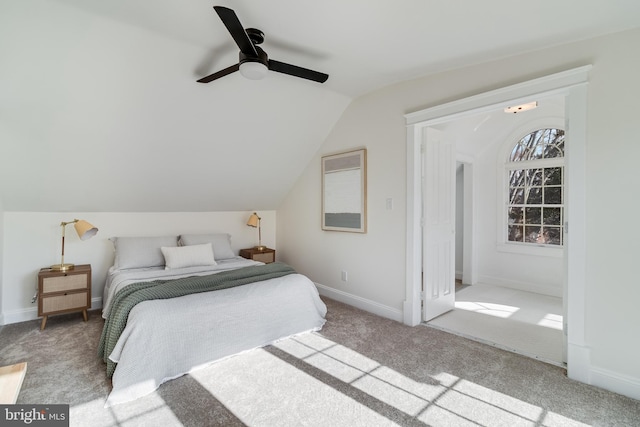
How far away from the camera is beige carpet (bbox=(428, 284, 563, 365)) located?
2.78 metres

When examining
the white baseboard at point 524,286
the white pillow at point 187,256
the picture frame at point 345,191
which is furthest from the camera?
the white baseboard at point 524,286

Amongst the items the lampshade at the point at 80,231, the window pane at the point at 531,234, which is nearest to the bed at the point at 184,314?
the lampshade at the point at 80,231

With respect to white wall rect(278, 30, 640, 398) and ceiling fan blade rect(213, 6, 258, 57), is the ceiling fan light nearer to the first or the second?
ceiling fan blade rect(213, 6, 258, 57)

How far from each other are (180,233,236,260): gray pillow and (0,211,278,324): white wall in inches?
16.3

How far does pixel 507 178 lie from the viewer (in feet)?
15.8

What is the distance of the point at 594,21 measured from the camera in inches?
79.4

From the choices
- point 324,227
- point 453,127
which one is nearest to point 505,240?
point 453,127

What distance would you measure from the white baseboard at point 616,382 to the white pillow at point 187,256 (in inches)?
143

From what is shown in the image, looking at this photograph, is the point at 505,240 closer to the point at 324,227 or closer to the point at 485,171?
the point at 485,171

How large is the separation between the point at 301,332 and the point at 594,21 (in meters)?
3.29

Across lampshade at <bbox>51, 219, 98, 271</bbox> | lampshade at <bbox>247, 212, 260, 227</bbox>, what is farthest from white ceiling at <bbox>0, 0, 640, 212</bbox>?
lampshade at <bbox>247, 212, 260, 227</bbox>

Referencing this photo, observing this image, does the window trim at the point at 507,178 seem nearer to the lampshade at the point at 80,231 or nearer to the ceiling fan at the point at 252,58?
the ceiling fan at the point at 252,58

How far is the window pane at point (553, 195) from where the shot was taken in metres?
4.38

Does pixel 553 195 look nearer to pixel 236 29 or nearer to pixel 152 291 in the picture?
pixel 236 29
